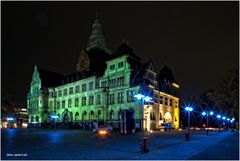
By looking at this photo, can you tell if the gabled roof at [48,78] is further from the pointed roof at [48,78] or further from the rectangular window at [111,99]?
the rectangular window at [111,99]

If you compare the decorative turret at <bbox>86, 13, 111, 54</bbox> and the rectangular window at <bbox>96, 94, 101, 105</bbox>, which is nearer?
the rectangular window at <bbox>96, 94, 101, 105</bbox>

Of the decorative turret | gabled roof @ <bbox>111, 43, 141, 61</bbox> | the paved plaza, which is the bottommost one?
the paved plaza

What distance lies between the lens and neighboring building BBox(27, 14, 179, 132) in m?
60.7

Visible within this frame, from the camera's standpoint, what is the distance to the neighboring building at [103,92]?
60.7 meters

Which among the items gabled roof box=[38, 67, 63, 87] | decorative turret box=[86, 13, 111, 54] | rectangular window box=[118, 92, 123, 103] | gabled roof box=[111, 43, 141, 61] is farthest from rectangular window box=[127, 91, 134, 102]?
gabled roof box=[38, 67, 63, 87]

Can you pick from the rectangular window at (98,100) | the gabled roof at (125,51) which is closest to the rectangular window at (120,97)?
the rectangular window at (98,100)

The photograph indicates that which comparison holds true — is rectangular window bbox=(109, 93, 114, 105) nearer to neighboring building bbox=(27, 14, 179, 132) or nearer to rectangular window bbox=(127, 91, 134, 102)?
neighboring building bbox=(27, 14, 179, 132)

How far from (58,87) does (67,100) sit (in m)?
7.42

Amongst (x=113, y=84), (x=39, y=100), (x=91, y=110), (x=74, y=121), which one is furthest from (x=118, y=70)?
(x=39, y=100)

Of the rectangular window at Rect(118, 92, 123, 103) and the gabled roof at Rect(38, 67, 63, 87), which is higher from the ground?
the gabled roof at Rect(38, 67, 63, 87)

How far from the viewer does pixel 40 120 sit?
294 feet

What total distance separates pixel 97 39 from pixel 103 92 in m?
32.5

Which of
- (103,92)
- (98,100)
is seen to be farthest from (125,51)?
(98,100)

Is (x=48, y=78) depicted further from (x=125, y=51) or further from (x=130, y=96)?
(x=130, y=96)
